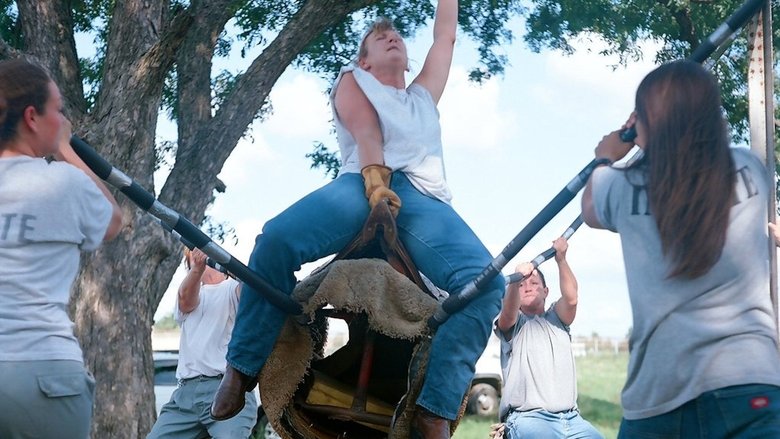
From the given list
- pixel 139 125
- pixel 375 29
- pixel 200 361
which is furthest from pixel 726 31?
pixel 139 125

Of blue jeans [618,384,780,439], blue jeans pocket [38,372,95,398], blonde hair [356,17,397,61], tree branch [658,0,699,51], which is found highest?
Result: tree branch [658,0,699,51]

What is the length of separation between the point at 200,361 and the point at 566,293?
224cm

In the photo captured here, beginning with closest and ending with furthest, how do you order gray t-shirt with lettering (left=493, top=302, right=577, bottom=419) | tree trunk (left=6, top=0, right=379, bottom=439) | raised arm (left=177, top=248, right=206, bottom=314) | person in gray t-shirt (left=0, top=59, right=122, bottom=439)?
person in gray t-shirt (left=0, top=59, right=122, bottom=439) < gray t-shirt with lettering (left=493, top=302, right=577, bottom=419) < raised arm (left=177, top=248, right=206, bottom=314) < tree trunk (left=6, top=0, right=379, bottom=439)

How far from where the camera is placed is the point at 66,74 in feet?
32.0

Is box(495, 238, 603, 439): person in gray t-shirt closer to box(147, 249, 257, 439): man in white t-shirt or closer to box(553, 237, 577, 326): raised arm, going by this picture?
box(553, 237, 577, 326): raised arm

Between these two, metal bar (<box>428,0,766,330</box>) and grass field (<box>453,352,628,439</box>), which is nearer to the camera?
metal bar (<box>428,0,766,330</box>)

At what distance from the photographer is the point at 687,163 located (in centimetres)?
285

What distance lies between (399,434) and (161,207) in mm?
1160

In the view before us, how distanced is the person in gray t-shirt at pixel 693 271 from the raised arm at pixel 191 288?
15.4ft

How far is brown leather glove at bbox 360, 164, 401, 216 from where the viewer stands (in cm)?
419

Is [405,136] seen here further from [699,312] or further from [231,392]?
[699,312]

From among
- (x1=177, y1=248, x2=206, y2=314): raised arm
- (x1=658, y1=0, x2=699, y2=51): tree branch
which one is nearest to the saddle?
(x1=177, y1=248, x2=206, y2=314): raised arm

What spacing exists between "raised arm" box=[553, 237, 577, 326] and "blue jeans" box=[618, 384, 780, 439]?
4106mm

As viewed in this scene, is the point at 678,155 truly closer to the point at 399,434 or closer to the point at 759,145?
the point at 759,145
